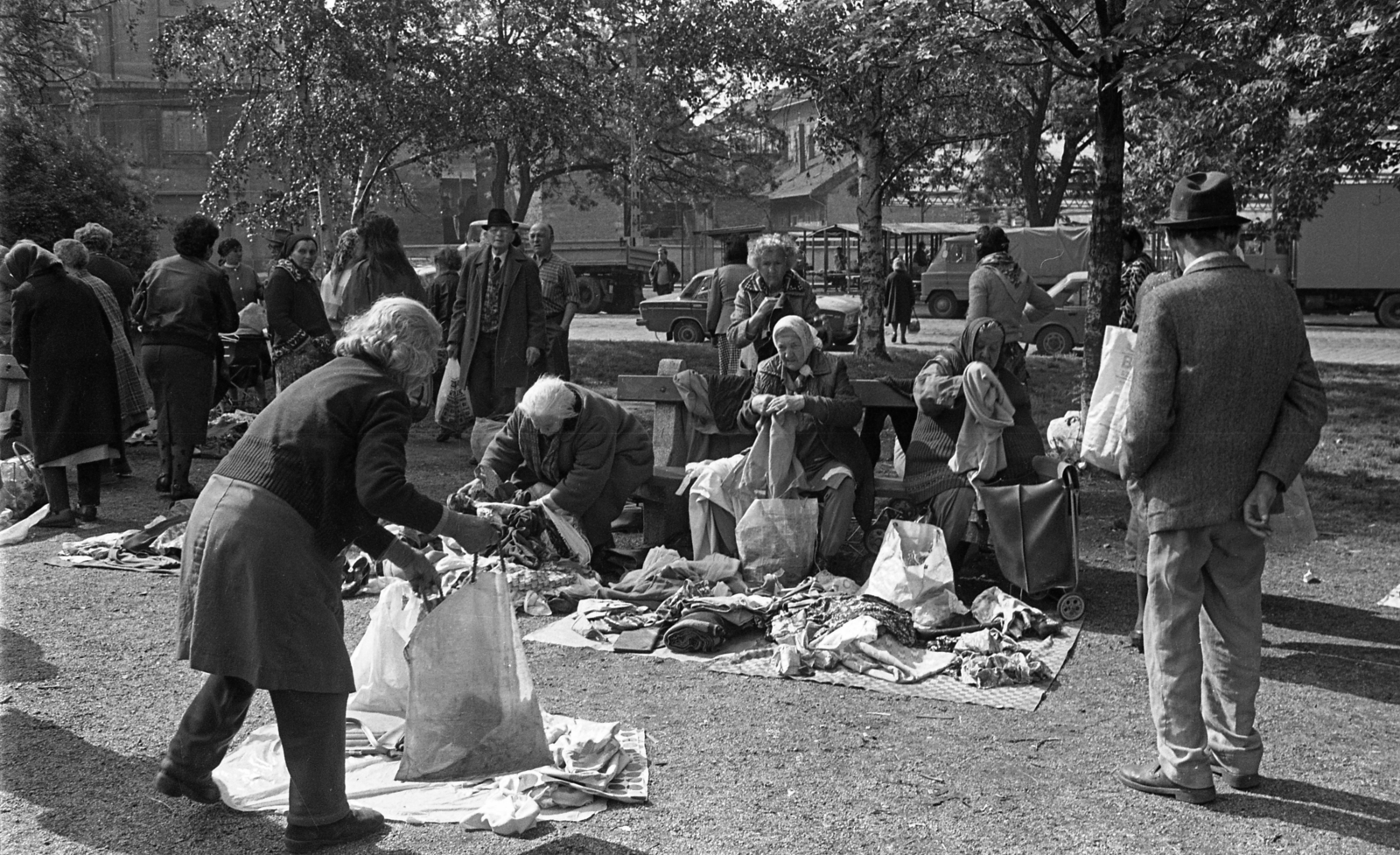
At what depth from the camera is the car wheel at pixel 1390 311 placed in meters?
26.1

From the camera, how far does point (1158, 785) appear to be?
3.88 meters

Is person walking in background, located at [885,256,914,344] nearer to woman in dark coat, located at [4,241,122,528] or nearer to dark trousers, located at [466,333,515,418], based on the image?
dark trousers, located at [466,333,515,418]

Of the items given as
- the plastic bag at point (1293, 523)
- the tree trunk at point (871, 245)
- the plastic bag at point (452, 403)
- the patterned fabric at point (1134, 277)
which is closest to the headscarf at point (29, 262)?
the plastic bag at point (452, 403)

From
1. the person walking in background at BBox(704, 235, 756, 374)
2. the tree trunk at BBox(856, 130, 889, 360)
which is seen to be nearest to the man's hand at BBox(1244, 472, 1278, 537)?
the person walking in background at BBox(704, 235, 756, 374)

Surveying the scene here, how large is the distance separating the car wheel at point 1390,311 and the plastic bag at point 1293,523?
2436 cm

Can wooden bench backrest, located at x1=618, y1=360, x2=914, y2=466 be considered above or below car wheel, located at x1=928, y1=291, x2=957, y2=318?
below

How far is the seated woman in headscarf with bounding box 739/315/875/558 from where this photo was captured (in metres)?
6.34

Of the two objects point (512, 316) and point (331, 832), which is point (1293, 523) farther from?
point (512, 316)

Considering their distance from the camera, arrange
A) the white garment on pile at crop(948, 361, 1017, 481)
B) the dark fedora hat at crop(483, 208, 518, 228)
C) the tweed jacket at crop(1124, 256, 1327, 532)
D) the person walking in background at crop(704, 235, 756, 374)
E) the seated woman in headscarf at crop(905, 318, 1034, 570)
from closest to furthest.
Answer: the tweed jacket at crop(1124, 256, 1327, 532), the white garment on pile at crop(948, 361, 1017, 481), the seated woman in headscarf at crop(905, 318, 1034, 570), the dark fedora hat at crop(483, 208, 518, 228), the person walking in background at crop(704, 235, 756, 374)

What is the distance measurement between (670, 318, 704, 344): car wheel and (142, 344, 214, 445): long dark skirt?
15.9m

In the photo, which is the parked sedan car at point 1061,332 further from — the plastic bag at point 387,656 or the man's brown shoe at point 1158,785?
the plastic bag at point 387,656

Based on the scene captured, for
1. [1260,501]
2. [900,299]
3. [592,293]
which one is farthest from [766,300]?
[592,293]

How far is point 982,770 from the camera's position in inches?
163

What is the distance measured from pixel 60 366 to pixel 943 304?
2443 centimetres
